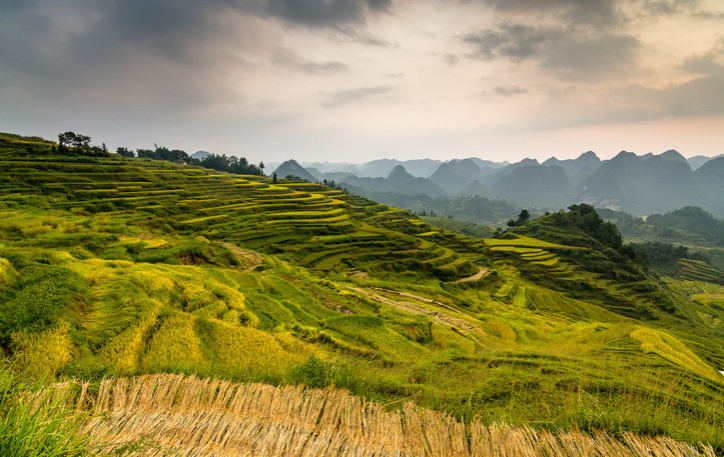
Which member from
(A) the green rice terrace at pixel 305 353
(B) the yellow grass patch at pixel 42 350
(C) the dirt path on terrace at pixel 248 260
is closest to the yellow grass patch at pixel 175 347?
(A) the green rice terrace at pixel 305 353

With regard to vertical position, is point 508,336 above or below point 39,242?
below

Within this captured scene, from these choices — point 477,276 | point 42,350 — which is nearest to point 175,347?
point 42,350

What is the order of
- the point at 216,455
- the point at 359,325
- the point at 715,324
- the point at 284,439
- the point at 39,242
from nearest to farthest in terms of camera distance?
the point at 216,455 < the point at 284,439 < the point at 359,325 < the point at 39,242 < the point at 715,324

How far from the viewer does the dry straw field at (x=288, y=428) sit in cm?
302

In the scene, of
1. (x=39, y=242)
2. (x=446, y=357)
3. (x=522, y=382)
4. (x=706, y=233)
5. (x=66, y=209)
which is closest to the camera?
(x=522, y=382)

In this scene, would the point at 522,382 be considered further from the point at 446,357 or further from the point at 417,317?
the point at 417,317

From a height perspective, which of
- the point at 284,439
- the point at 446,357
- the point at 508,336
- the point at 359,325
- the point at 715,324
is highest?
the point at 284,439

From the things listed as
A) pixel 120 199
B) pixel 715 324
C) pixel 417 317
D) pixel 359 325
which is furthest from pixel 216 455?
pixel 715 324

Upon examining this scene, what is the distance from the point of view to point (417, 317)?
41.5 feet

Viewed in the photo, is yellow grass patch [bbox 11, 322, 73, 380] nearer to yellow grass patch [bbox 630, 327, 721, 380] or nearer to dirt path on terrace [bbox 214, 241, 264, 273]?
dirt path on terrace [bbox 214, 241, 264, 273]

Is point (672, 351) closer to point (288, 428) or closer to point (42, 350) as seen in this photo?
point (288, 428)

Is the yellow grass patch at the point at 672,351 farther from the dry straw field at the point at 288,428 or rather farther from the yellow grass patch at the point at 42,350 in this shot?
the yellow grass patch at the point at 42,350

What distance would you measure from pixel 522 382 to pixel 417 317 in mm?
7275

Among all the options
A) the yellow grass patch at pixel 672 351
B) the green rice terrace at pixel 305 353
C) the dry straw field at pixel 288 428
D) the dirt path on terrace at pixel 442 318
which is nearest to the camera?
the dry straw field at pixel 288 428
